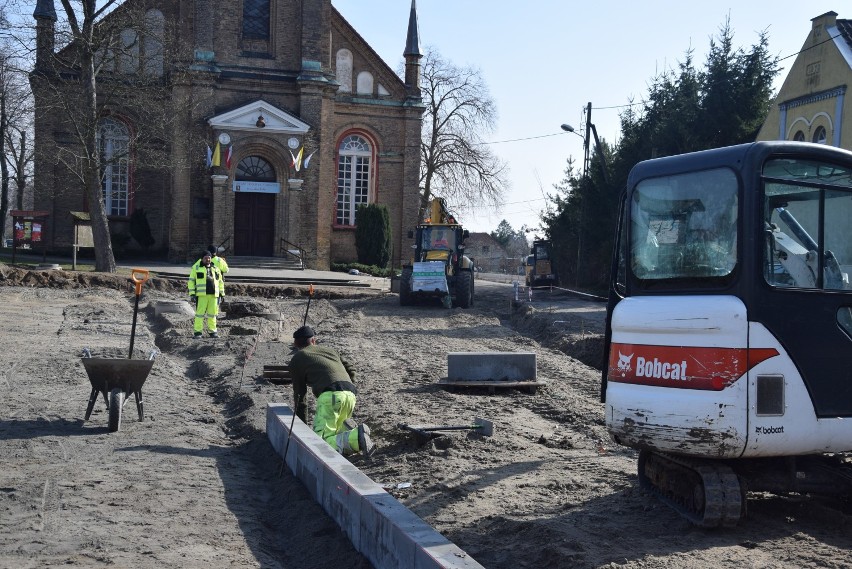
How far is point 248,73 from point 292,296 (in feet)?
39.5

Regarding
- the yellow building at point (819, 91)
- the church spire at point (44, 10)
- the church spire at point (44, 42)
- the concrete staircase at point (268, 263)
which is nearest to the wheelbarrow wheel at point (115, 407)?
the church spire at point (44, 42)

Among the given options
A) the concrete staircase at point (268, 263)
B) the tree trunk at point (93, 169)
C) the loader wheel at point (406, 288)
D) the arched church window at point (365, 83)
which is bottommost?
the loader wheel at point (406, 288)

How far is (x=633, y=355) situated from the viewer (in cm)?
683

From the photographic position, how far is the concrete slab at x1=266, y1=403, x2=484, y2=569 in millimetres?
5406

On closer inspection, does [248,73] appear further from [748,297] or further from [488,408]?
[748,297]

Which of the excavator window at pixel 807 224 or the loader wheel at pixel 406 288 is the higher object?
the excavator window at pixel 807 224

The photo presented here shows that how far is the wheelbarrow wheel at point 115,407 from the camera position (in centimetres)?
1006

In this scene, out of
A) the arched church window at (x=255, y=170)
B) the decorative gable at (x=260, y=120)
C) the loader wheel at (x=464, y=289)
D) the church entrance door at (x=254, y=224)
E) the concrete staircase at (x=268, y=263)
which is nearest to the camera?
the loader wheel at (x=464, y=289)

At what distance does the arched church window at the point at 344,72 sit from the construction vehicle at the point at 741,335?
3592cm

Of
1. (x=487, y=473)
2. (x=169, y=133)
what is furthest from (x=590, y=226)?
(x=487, y=473)

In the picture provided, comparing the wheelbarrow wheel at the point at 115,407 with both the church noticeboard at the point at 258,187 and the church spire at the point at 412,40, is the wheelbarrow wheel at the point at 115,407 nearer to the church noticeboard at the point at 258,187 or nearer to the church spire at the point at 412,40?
the church noticeboard at the point at 258,187

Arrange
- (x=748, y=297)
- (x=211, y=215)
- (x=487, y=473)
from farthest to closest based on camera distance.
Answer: (x=211, y=215) < (x=487, y=473) < (x=748, y=297)

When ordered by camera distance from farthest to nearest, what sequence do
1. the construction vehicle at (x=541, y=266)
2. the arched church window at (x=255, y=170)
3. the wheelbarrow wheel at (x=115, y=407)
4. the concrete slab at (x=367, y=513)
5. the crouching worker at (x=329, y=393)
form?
the construction vehicle at (x=541, y=266)
the arched church window at (x=255, y=170)
the wheelbarrow wheel at (x=115, y=407)
the crouching worker at (x=329, y=393)
the concrete slab at (x=367, y=513)

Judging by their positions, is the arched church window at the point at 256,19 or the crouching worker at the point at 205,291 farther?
the arched church window at the point at 256,19
